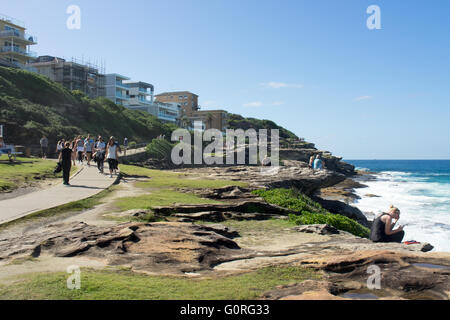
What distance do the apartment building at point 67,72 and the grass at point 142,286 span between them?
6700cm

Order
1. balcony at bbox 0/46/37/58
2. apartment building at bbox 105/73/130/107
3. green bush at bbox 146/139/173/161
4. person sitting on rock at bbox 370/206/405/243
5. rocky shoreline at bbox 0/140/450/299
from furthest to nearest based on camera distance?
apartment building at bbox 105/73/130/107, balcony at bbox 0/46/37/58, green bush at bbox 146/139/173/161, person sitting on rock at bbox 370/206/405/243, rocky shoreline at bbox 0/140/450/299

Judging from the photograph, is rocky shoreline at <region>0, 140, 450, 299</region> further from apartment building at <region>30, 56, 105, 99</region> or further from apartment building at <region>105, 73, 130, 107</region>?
apartment building at <region>105, 73, 130, 107</region>

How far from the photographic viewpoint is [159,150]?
35.8 m

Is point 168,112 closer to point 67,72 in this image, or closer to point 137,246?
point 67,72

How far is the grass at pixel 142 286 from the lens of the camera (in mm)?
3936

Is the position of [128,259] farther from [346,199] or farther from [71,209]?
[346,199]

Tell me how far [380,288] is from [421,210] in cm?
3132

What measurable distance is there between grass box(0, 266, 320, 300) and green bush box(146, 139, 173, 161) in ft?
98.6

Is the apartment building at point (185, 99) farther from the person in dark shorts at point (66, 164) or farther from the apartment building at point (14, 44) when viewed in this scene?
the person in dark shorts at point (66, 164)

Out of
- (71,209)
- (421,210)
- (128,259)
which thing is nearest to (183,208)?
(71,209)

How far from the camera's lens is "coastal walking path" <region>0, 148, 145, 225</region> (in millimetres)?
8828

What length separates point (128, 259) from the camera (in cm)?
547

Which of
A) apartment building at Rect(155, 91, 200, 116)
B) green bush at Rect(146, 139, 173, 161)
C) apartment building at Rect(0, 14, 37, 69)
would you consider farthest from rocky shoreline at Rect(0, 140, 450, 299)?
apartment building at Rect(155, 91, 200, 116)

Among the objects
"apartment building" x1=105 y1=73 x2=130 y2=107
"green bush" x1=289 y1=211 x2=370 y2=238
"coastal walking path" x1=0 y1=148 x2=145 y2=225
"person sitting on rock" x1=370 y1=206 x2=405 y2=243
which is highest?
"apartment building" x1=105 y1=73 x2=130 y2=107
